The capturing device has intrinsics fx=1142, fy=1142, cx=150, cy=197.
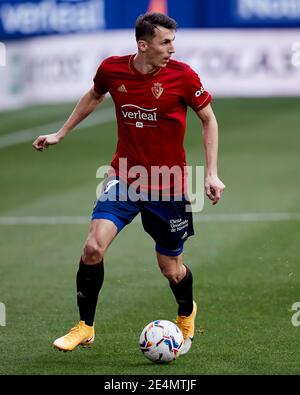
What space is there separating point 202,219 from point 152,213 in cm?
655

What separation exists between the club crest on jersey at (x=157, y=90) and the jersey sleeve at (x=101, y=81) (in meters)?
0.49

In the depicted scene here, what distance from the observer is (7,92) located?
2391 centimetres

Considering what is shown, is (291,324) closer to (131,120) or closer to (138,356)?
(138,356)

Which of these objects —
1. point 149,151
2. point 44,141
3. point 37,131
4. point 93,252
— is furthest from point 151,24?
point 37,131

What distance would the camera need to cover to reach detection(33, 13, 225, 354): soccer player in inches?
345

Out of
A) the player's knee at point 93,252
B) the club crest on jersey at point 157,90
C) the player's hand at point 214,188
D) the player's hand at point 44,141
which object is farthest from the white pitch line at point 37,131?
the player's hand at point 214,188

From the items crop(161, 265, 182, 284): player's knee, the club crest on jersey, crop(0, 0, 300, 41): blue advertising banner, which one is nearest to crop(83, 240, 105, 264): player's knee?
crop(161, 265, 182, 284): player's knee

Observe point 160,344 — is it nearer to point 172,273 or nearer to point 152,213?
point 172,273

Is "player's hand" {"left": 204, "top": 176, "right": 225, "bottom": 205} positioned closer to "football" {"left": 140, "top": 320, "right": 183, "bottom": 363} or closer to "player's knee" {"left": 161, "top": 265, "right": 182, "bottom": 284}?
"player's knee" {"left": 161, "top": 265, "right": 182, "bottom": 284}

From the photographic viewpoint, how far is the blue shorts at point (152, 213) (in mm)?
8852

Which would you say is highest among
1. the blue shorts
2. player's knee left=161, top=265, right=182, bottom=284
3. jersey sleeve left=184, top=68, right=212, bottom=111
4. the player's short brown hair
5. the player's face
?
the player's short brown hair

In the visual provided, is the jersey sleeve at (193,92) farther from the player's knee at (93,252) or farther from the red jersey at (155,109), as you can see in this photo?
the player's knee at (93,252)

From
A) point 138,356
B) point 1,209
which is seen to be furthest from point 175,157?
point 1,209

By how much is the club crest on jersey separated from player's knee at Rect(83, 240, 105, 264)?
4.06 feet
